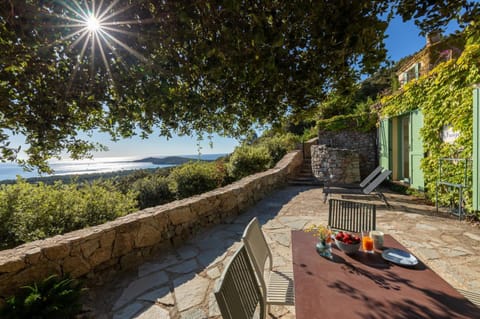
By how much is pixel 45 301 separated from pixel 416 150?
7.41m

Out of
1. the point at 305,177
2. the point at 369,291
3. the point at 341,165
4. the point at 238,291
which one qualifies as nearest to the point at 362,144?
the point at 341,165

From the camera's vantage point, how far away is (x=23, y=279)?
6.10 ft

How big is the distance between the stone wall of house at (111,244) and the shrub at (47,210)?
68 centimetres

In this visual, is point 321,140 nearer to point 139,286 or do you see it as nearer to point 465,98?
point 465,98

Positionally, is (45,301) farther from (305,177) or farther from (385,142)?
(385,142)

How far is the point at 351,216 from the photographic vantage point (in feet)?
8.04

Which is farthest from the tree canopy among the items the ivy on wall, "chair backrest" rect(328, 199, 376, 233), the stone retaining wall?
the stone retaining wall

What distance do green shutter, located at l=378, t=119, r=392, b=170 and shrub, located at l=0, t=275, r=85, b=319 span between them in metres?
8.47

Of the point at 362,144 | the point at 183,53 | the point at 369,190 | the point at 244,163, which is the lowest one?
the point at 369,190

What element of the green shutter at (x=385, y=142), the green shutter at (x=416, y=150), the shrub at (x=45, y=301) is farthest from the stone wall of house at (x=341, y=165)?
the shrub at (x=45, y=301)

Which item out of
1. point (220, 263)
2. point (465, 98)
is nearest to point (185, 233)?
point (220, 263)

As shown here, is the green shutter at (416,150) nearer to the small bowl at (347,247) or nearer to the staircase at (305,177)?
the staircase at (305,177)

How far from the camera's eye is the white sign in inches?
169

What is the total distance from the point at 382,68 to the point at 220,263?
2.73m
